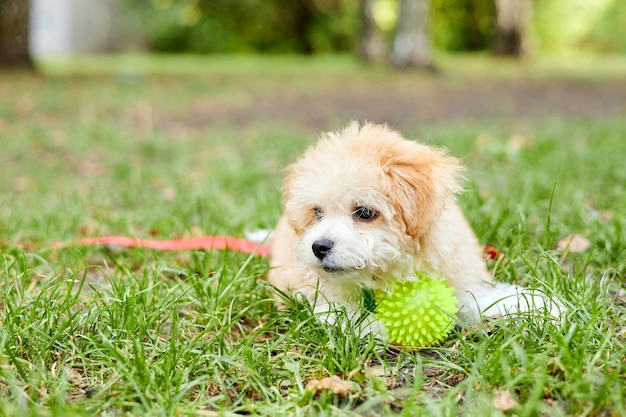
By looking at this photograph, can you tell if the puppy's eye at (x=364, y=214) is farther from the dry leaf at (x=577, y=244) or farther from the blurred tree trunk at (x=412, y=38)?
the blurred tree trunk at (x=412, y=38)

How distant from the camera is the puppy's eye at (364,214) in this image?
2.83 meters

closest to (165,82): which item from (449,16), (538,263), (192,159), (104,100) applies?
(104,100)

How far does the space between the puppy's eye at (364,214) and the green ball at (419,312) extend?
0.36 m

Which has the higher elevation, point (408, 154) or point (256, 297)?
point (408, 154)

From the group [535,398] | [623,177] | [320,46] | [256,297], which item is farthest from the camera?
[320,46]

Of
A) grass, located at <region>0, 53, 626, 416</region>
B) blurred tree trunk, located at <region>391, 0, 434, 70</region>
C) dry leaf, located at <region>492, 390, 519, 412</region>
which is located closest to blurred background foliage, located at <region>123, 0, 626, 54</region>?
blurred tree trunk, located at <region>391, 0, 434, 70</region>

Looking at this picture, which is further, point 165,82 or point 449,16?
point 449,16

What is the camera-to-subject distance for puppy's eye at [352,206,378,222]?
2832 mm

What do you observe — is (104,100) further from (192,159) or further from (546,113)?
(546,113)

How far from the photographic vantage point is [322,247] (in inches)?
108

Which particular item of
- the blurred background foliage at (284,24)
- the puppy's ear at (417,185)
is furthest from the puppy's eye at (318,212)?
the blurred background foliage at (284,24)

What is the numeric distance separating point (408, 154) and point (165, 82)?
13.1m

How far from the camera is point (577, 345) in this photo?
8.09 feet

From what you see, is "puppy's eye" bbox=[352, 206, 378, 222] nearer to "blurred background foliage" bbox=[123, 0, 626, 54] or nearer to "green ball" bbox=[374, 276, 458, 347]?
"green ball" bbox=[374, 276, 458, 347]
